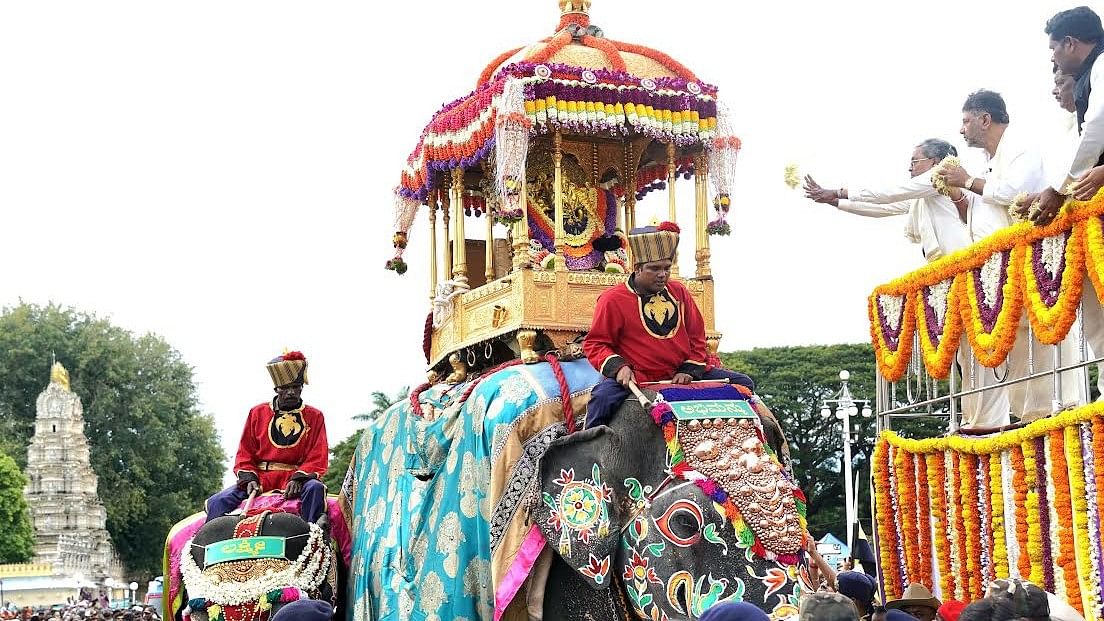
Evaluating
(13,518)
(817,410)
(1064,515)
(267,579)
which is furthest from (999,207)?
(13,518)

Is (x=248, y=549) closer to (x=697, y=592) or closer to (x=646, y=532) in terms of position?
(x=646, y=532)

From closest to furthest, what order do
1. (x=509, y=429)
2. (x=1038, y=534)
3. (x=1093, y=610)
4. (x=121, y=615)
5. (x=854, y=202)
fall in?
1. (x=1093, y=610)
2. (x=1038, y=534)
3. (x=509, y=429)
4. (x=854, y=202)
5. (x=121, y=615)

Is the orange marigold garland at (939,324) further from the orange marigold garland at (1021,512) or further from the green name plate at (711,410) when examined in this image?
the green name plate at (711,410)

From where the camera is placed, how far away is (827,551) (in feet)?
77.1

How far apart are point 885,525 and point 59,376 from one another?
187ft

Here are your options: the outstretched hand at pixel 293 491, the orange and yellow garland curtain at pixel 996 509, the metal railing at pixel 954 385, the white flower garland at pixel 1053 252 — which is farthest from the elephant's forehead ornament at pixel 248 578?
the white flower garland at pixel 1053 252

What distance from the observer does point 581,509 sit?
305 inches

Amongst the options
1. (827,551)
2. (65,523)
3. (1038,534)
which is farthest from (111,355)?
(1038,534)

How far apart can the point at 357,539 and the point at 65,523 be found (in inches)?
2207

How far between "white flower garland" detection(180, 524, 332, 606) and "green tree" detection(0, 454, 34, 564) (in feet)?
166

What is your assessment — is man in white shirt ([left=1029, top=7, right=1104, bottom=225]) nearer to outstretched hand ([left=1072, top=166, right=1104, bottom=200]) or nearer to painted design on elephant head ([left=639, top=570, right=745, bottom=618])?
outstretched hand ([left=1072, top=166, right=1104, bottom=200])

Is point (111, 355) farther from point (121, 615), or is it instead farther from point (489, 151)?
point (489, 151)

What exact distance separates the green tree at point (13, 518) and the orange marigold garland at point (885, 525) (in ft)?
174

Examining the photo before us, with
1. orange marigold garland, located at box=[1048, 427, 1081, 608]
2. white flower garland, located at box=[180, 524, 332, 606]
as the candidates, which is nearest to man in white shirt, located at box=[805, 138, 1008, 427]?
orange marigold garland, located at box=[1048, 427, 1081, 608]
